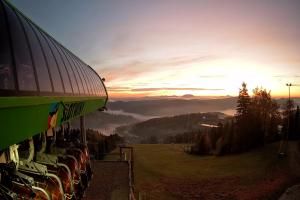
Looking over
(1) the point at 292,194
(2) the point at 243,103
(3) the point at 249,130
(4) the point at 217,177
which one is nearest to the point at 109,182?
(1) the point at 292,194

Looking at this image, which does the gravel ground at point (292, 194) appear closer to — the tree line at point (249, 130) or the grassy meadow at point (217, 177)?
the grassy meadow at point (217, 177)

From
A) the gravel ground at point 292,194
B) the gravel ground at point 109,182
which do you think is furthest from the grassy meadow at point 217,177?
the gravel ground at point 109,182

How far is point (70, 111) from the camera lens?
28.3 feet

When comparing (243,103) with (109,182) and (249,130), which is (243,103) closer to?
(249,130)

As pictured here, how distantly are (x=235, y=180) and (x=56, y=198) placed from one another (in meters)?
42.2

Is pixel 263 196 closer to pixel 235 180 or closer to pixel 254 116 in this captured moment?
pixel 235 180

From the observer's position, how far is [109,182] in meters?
17.9

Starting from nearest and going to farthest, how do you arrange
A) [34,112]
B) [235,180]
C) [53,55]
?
[34,112], [53,55], [235,180]

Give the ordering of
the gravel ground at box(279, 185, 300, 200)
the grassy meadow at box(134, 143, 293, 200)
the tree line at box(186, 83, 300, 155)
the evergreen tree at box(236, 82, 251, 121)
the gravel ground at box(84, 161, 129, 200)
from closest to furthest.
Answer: the gravel ground at box(84, 161, 129, 200) → the gravel ground at box(279, 185, 300, 200) → the grassy meadow at box(134, 143, 293, 200) → the tree line at box(186, 83, 300, 155) → the evergreen tree at box(236, 82, 251, 121)

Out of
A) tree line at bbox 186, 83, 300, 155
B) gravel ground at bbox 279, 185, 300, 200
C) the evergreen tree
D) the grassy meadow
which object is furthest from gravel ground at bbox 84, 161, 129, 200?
the evergreen tree

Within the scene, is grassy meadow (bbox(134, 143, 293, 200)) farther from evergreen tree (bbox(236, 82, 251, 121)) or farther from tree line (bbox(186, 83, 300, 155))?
evergreen tree (bbox(236, 82, 251, 121))

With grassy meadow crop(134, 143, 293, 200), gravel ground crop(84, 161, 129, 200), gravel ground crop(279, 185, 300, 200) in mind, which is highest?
gravel ground crop(84, 161, 129, 200)

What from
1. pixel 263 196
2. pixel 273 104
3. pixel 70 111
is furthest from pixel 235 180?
pixel 273 104

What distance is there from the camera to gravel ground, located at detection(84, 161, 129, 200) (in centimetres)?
1593
